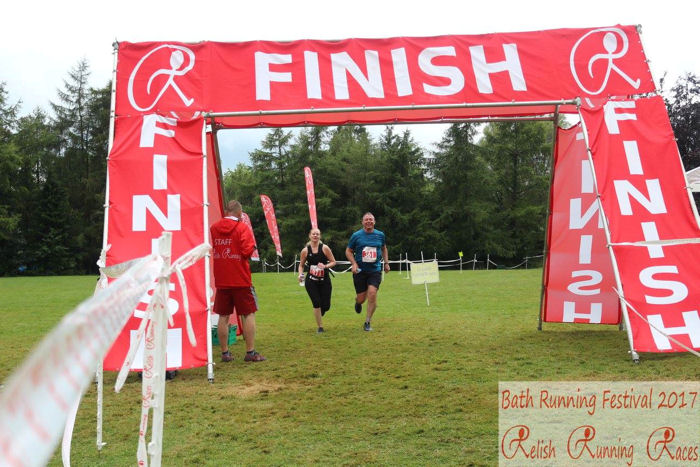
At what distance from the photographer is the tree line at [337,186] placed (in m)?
49.9

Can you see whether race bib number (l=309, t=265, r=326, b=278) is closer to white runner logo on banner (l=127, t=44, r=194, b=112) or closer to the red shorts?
the red shorts

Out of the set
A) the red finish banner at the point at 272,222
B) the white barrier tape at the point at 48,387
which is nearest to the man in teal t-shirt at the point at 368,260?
the red finish banner at the point at 272,222

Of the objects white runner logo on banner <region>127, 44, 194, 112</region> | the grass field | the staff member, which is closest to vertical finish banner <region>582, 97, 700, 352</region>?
the grass field

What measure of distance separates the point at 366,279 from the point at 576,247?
10.8ft

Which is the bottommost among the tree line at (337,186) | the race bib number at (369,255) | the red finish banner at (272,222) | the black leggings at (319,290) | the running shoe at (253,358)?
the running shoe at (253,358)

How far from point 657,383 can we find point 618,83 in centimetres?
399

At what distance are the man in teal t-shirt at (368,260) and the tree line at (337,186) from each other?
40038 mm

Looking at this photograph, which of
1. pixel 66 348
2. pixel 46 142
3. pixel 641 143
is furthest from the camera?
pixel 46 142

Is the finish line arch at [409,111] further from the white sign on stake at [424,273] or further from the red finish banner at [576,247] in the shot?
the white sign on stake at [424,273]

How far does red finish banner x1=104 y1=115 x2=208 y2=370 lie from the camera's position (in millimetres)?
6543

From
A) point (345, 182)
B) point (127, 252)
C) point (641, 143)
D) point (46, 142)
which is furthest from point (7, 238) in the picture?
point (641, 143)

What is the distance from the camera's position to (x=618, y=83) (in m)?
7.64

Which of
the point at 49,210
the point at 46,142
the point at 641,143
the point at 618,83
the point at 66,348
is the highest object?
the point at 46,142

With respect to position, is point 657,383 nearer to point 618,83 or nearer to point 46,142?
point 618,83
